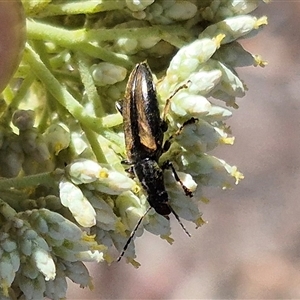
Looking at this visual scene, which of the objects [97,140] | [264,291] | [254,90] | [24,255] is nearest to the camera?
[24,255]

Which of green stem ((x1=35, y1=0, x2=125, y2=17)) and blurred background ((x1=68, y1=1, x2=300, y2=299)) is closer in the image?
green stem ((x1=35, y1=0, x2=125, y2=17))

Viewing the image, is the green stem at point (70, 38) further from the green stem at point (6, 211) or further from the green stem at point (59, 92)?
the green stem at point (6, 211)

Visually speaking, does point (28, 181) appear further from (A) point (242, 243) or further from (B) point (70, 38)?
(A) point (242, 243)

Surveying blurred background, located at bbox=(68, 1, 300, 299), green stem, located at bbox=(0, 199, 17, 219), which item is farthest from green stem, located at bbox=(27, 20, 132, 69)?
blurred background, located at bbox=(68, 1, 300, 299)

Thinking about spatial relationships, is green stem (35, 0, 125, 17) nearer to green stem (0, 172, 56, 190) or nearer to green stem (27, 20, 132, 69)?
green stem (27, 20, 132, 69)

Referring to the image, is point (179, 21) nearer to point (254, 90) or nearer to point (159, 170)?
point (159, 170)

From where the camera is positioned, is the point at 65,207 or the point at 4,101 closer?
the point at 65,207

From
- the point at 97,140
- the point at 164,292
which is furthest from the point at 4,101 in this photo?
the point at 164,292
